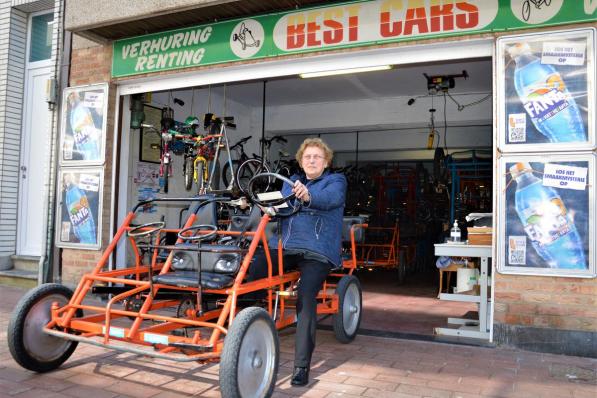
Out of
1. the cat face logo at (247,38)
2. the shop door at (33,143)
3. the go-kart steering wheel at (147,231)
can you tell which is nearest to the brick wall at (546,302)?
the go-kart steering wheel at (147,231)

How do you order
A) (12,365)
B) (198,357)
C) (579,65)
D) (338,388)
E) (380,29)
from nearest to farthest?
(198,357) < (338,388) < (12,365) < (579,65) < (380,29)

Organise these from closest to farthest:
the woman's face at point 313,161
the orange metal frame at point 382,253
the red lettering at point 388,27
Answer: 1. the woman's face at point 313,161
2. the red lettering at point 388,27
3. the orange metal frame at point 382,253

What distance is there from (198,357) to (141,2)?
14.7 ft

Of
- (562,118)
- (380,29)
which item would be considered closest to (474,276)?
(562,118)

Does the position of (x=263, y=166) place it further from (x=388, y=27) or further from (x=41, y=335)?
(x=41, y=335)

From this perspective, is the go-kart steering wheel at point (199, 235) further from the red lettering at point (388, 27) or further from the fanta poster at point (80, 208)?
the fanta poster at point (80, 208)

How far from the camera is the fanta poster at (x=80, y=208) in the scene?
6.72 meters

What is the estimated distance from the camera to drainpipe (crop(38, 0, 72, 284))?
7031 millimetres

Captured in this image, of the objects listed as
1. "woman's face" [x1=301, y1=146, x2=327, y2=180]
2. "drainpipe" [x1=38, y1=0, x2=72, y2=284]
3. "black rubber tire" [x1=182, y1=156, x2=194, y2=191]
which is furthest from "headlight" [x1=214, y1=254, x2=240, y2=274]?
"black rubber tire" [x1=182, y1=156, x2=194, y2=191]

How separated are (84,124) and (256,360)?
5.01m

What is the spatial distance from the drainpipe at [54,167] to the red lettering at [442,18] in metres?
4.95

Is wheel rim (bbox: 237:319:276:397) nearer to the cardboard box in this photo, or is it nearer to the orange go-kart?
the orange go-kart

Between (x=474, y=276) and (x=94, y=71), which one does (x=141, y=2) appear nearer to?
(x=94, y=71)

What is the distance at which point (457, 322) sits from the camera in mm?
5703
